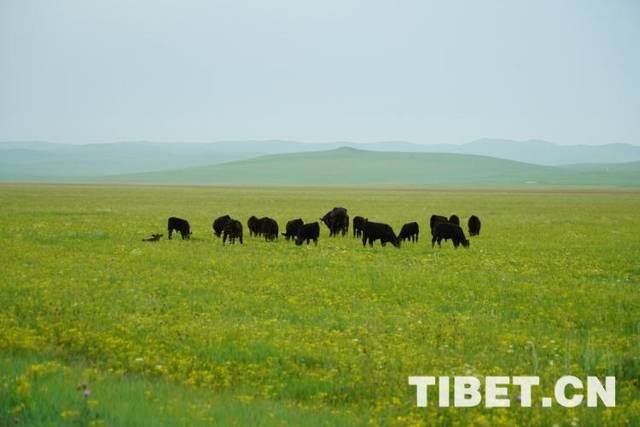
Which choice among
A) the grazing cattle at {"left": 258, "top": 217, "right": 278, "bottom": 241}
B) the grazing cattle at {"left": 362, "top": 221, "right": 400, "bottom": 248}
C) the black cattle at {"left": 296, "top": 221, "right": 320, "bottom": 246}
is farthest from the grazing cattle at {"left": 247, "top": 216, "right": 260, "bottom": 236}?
the grazing cattle at {"left": 362, "top": 221, "right": 400, "bottom": 248}

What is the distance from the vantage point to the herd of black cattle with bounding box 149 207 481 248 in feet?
85.9

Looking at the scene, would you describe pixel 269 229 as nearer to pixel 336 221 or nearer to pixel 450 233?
pixel 336 221

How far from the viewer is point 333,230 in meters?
31.0

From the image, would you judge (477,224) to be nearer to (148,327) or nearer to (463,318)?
(463,318)

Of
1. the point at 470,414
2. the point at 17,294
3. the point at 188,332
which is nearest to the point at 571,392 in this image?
the point at 470,414

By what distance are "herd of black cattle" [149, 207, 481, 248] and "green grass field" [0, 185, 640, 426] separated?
2995 millimetres

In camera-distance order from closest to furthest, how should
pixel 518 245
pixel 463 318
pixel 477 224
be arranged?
pixel 463 318
pixel 518 245
pixel 477 224

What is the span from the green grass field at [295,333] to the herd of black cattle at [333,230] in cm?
300

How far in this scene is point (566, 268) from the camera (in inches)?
810

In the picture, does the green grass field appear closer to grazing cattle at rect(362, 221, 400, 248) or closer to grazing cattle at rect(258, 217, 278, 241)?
grazing cattle at rect(362, 221, 400, 248)

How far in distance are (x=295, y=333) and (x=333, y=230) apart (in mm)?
19292

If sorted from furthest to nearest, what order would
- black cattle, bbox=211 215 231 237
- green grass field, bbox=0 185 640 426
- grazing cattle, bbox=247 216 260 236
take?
grazing cattle, bbox=247 216 260 236
black cattle, bbox=211 215 231 237
green grass field, bbox=0 185 640 426

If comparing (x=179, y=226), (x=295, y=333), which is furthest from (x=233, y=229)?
(x=295, y=333)

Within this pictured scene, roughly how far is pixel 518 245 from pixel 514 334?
16.4 m
